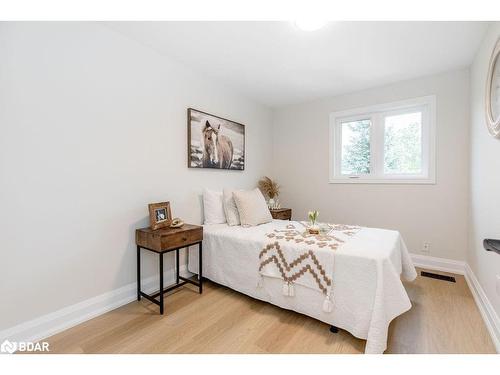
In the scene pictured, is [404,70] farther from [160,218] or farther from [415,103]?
[160,218]

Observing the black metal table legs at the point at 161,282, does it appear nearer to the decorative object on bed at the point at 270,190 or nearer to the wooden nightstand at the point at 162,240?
the wooden nightstand at the point at 162,240

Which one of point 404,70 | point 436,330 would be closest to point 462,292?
point 436,330

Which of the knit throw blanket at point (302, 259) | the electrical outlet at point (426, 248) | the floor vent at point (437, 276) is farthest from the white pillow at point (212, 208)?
the electrical outlet at point (426, 248)

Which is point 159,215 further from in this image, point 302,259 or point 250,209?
point 302,259

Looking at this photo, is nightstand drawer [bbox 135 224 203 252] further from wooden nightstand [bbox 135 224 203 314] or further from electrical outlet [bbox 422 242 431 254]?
electrical outlet [bbox 422 242 431 254]

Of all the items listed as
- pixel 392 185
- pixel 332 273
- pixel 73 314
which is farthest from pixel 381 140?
pixel 73 314

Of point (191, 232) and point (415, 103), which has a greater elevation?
point (415, 103)

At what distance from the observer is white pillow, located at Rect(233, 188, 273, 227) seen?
2598 millimetres

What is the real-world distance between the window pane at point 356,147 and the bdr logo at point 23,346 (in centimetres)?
364

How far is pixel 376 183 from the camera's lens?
3.23m

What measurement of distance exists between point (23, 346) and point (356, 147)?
12.9 feet

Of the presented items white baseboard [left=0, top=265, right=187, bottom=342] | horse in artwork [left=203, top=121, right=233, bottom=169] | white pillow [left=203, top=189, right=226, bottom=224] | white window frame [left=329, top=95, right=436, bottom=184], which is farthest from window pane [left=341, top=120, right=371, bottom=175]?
white baseboard [left=0, top=265, right=187, bottom=342]

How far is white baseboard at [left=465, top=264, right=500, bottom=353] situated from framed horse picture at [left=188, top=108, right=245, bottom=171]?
109 inches

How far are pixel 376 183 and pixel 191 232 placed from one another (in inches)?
101
